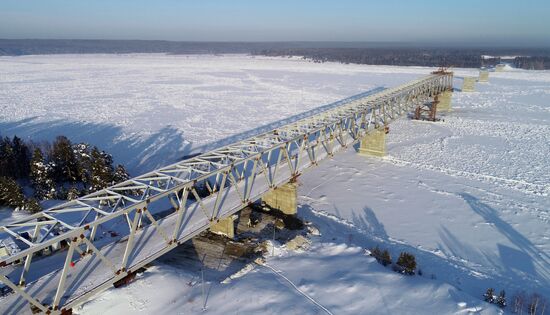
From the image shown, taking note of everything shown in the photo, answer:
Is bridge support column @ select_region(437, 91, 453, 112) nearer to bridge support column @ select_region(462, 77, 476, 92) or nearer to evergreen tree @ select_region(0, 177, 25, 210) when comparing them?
bridge support column @ select_region(462, 77, 476, 92)

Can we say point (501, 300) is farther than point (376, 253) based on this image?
No

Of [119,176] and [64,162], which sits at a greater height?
[64,162]

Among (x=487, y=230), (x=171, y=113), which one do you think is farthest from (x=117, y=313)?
(x=171, y=113)

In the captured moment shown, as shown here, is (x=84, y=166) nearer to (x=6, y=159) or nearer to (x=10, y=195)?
(x=10, y=195)

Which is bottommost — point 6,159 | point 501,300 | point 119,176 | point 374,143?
point 501,300

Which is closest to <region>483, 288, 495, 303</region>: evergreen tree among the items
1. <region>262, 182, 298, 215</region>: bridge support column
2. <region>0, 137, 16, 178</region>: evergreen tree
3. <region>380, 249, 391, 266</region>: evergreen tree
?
<region>380, 249, 391, 266</region>: evergreen tree

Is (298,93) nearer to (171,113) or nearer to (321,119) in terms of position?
(171,113)

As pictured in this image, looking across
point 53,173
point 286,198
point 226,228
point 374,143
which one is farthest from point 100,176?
point 374,143
